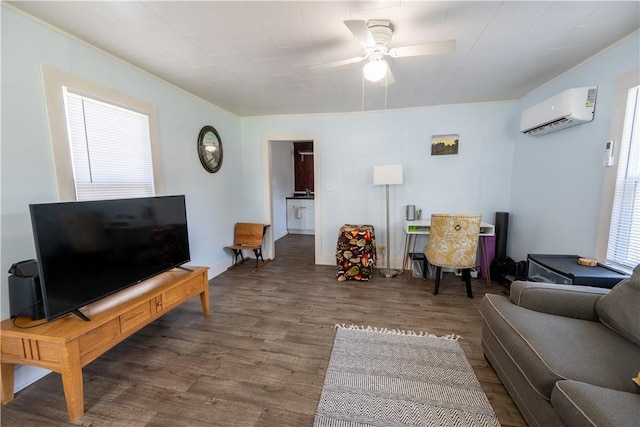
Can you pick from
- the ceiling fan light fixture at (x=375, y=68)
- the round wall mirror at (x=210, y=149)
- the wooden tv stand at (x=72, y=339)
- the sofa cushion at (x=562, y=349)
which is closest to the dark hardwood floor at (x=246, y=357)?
the wooden tv stand at (x=72, y=339)

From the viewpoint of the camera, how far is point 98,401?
5.21ft

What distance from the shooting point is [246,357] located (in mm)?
1982

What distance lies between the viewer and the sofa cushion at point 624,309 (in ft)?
4.43

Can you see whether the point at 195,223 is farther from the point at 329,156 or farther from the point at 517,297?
the point at 517,297

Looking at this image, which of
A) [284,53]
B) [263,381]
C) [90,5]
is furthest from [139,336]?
[284,53]

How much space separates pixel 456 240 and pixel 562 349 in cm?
162

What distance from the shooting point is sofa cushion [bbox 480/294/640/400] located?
1141mm

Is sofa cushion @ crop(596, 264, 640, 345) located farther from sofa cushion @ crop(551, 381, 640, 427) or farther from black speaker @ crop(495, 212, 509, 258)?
black speaker @ crop(495, 212, 509, 258)

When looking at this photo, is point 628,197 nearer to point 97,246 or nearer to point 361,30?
point 361,30

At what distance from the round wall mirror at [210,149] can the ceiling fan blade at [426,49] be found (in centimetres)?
259

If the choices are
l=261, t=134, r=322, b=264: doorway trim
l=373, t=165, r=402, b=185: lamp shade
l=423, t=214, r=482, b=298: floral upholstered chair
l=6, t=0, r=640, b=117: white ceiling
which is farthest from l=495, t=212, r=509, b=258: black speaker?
l=261, t=134, r=322, b=264: doorway trim

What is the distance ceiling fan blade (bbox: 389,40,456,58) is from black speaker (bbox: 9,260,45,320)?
8.97 feet

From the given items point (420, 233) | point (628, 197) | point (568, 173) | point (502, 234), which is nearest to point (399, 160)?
point (420, 233)

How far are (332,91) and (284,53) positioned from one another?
0.99 metres
